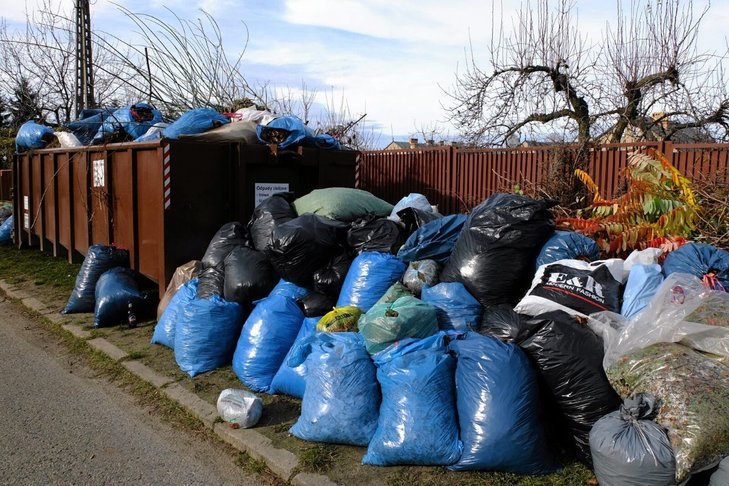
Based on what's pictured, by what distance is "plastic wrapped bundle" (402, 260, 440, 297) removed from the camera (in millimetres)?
4020

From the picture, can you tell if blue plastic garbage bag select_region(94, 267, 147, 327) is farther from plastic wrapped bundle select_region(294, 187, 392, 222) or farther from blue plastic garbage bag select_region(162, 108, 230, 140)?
plastic wrapped bundle select_region(294, 187, 392, 222)

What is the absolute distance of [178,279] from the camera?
212 inches

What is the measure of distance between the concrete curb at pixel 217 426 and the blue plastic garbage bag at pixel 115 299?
22 centimetres

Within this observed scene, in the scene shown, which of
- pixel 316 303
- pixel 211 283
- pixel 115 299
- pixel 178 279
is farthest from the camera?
pixel 115 299

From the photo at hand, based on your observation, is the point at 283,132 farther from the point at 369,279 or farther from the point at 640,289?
the point at 640,289

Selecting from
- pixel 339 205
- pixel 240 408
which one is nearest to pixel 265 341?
pixel 240 408

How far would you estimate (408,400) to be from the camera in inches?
114

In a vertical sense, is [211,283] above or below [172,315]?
above

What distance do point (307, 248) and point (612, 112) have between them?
294 inches

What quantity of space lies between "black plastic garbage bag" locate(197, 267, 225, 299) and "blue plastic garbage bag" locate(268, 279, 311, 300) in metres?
0.48

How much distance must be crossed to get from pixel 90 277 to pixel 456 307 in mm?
4215

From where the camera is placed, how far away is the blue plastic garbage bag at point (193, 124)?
6285mm

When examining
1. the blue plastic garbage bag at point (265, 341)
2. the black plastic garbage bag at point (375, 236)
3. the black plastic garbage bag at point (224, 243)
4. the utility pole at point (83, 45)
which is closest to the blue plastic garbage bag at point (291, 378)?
the blue plastic garbage bag at point (265, 341)

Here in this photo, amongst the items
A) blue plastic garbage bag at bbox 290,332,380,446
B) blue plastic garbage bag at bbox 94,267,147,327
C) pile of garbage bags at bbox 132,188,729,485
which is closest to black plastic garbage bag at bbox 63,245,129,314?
blue plastic garbage bag at bbox 94,267,147,327
